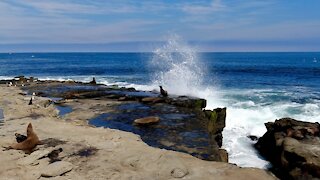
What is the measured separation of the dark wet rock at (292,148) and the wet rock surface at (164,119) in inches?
111

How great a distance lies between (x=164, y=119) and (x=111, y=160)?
5.99 m

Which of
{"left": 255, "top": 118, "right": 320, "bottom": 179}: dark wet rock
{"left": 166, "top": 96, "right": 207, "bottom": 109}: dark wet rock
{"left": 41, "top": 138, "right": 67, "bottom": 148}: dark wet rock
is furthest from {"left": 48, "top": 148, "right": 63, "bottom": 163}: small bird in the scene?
{"left": 166, "top": 96, "right": 207, "bottom": 109}: dark wet rock

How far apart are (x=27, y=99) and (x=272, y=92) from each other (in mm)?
29059

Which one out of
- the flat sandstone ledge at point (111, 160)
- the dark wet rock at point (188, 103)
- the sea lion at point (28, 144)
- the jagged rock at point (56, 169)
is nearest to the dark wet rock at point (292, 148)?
the dark wet rock at point (188, 103)

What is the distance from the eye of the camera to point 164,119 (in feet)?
51.2

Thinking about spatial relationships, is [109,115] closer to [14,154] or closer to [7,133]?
[7,133]

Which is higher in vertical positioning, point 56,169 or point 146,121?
point 146,121

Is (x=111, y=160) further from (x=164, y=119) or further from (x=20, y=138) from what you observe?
(x=164, y=119)

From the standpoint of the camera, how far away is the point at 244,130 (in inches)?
944

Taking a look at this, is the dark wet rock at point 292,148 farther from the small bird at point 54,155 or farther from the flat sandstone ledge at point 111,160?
the small bird at point 54,155

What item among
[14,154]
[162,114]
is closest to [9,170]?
[14,154]

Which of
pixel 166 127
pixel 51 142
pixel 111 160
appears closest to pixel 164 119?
pixel 166 127

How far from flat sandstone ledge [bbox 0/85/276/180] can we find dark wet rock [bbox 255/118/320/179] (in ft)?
18.3

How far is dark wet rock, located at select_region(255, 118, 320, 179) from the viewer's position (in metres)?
13.7
